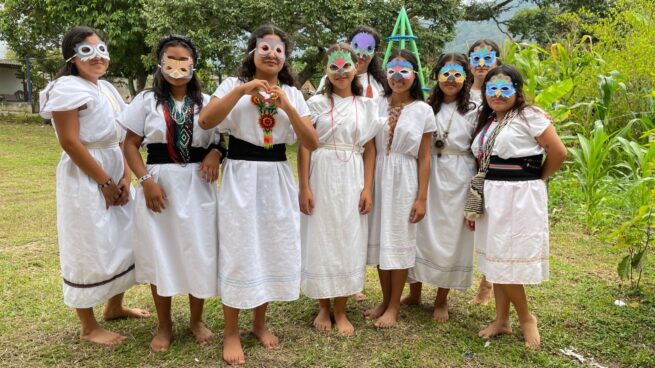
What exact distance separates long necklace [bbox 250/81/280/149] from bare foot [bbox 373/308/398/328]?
1.40 meters

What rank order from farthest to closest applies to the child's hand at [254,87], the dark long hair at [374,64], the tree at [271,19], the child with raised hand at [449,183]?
the tree at [271,19] → the dark long hair at [374,64] → the child with raised hand at [449,183] → the child's hand at [254,87]

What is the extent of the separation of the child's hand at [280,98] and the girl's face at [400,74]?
32.3 inches

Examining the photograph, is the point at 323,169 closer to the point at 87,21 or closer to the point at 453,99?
the point at 453,99

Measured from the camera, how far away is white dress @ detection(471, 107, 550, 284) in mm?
2828

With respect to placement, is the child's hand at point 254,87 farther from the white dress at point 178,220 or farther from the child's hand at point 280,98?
the white dress at point 178,220

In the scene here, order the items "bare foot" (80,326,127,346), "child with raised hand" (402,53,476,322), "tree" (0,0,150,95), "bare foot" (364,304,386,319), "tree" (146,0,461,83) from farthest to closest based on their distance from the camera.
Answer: "tree" (0,0,150,95) → "tree" (146,0,461,83) → "bare foot" (364,304,386,319) → "child with raised hand" (402,53,476,322) → "bare foot" (80,326,127,346)

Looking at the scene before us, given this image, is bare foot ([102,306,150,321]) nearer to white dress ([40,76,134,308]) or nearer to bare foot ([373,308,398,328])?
white dress ([40,76,134,308])

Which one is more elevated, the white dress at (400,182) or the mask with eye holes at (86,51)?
the mask with eye holes at (86,51)

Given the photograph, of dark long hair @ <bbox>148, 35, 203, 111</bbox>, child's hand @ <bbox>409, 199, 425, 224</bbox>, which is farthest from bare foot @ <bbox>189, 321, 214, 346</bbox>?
child's hand @ <bbox>409, 199, 425, 224</bbox>

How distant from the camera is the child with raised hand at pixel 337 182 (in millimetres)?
2990

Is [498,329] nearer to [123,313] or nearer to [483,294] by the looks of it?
[483,294]

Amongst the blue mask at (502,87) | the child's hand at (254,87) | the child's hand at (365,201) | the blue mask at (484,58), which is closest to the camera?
the child's hand at (254,87)

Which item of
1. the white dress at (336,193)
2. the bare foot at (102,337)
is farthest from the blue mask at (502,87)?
the bare foot at (102,337)

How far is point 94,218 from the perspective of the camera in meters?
2.77
